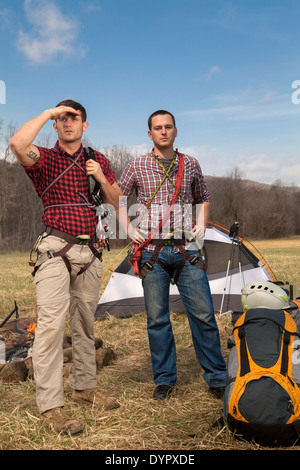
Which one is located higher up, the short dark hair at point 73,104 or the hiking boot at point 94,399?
the short dark hair at point 73,104

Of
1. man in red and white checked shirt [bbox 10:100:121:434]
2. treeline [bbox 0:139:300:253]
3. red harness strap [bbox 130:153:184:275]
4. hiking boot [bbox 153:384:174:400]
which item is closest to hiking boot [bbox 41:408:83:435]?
man in red and white checked shirt [bbox 10:100:121:434]

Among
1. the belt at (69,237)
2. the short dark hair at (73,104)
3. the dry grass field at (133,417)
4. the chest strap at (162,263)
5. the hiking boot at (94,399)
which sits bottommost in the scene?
the dry grass field at (133,417)

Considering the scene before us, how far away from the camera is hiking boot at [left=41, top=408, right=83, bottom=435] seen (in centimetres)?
334

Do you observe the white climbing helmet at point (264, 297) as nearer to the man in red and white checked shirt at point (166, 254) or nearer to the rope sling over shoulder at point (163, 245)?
the man in red and white checked shirt at point (166, 254)

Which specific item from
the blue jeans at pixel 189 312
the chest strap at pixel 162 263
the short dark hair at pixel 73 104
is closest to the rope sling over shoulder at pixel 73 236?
the short dark hair at pixel 73 104

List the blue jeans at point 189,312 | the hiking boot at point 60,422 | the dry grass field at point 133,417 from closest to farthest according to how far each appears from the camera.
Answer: the dry grass field at point 133,417, the hiking boot at point 60,422, the blue jeans at point 189,312

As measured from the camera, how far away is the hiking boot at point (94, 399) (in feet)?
12.8

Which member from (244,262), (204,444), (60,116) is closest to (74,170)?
(60,116)

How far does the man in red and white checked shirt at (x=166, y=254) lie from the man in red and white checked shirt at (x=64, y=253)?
454 millimetres

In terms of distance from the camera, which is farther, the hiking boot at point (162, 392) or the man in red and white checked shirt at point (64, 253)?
the hiking boot at point (162, 392)

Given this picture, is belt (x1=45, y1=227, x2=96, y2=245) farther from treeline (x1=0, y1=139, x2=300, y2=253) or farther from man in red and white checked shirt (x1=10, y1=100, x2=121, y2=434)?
treeline (x1=0, y1=139, x2=300, y2=253)

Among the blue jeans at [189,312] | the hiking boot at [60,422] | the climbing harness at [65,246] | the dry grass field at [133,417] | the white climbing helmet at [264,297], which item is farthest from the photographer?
the blue jeans at [189,312]

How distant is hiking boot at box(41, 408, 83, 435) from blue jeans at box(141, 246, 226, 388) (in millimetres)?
1077

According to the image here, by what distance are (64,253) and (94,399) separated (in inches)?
55.9
